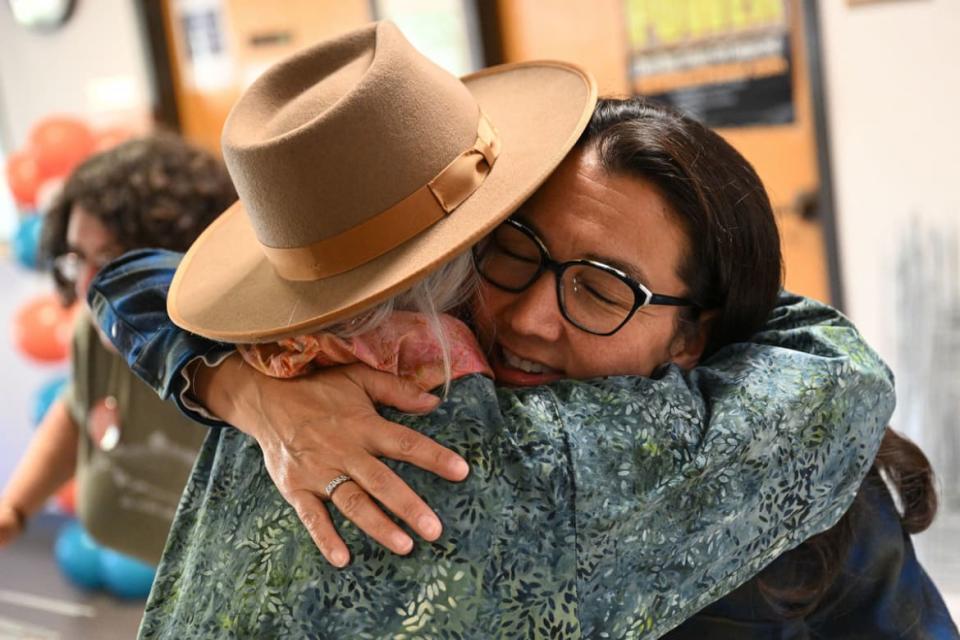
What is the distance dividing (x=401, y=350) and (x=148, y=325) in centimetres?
38

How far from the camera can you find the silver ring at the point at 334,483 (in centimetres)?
102

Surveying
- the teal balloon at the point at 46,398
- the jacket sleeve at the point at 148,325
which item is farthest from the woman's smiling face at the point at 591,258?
the teal balloon at the point at 46,398

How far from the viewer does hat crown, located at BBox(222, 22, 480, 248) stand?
1.05 metres

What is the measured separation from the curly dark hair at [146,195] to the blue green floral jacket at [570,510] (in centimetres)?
88

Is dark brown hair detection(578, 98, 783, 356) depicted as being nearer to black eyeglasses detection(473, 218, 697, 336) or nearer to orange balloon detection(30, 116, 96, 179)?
black eyeglasses detection(473, 218, 697, 336)

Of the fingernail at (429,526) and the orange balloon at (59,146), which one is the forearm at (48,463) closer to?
the fingernail at (429,526)

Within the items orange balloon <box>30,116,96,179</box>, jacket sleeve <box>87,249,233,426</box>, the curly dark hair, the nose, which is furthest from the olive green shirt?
orange balloon <box>30,116,96,179</box>

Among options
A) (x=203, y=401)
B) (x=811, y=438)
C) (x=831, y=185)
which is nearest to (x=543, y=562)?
(x=811, y=438)

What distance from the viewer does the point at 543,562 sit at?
3.23 feet

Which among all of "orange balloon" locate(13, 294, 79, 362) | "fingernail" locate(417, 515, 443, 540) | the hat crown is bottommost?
"orange balloon" locate(13, 294, 79, 362)

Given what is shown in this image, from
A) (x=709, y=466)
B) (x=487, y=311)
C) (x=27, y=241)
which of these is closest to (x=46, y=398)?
(x=27, y=241)

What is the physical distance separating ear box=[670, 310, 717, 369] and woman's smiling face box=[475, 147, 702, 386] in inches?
1.7

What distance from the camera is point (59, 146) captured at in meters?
3.85

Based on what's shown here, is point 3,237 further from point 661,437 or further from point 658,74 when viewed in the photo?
point 661,437
